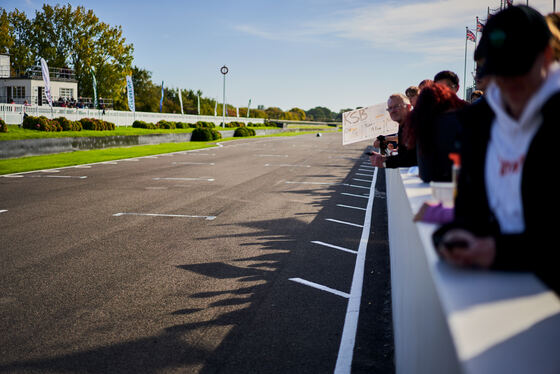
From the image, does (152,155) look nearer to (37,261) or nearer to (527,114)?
(37,261)

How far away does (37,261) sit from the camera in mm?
6598

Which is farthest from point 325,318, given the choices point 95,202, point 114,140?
point 114,140

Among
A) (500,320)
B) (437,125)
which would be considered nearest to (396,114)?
(437,125)

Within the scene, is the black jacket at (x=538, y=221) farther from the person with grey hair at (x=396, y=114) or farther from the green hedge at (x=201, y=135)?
the green hedge at (x=201, y=135)

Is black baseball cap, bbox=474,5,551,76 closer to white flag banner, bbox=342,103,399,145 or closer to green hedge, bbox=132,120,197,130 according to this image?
white flag banner, bbox=342,103,399,145

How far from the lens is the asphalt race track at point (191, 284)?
4.06m

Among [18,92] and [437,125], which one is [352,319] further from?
[18,92]

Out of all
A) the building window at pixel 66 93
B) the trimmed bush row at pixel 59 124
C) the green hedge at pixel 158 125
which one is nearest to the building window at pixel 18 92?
the building window at pixel 66 93

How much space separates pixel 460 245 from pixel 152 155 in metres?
24.2

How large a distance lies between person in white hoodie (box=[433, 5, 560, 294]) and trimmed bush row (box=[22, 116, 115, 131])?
32601 mm

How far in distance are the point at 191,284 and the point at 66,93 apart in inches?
2446

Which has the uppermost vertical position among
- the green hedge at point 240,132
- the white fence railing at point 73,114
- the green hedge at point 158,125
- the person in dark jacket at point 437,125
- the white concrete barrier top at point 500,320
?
the white fence railing at point 73,114

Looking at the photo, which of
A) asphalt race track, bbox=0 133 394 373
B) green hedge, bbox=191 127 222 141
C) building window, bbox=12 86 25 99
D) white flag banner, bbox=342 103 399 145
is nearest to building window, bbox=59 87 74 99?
building window, bbox=12 86 25 99

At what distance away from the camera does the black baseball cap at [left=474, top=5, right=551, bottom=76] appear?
5.85 feet
